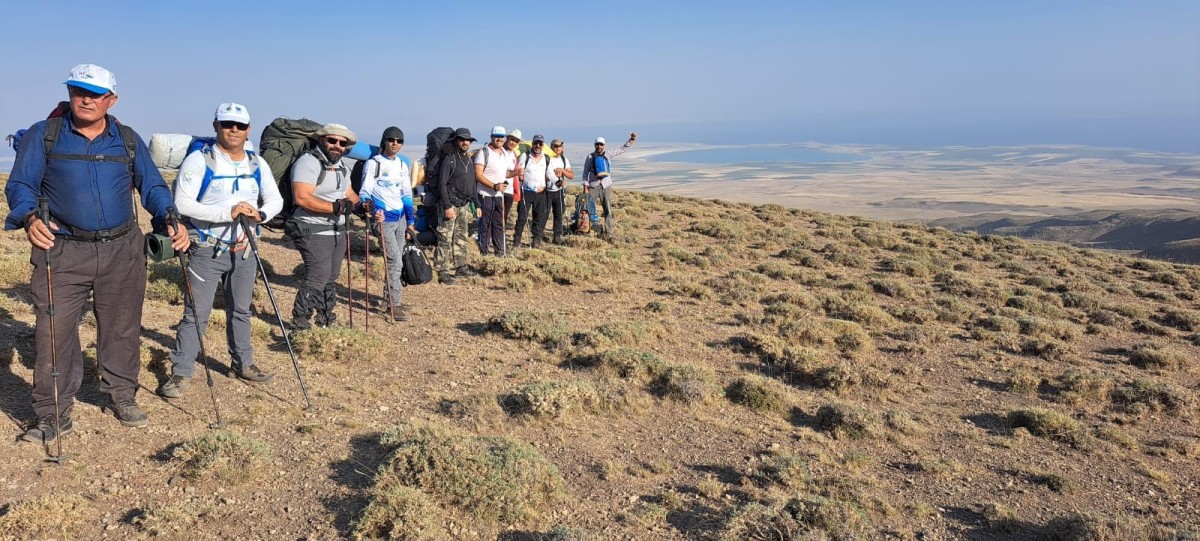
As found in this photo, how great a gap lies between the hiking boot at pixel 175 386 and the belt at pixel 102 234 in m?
1.40

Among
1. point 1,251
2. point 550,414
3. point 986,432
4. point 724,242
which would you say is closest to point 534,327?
point 550,414

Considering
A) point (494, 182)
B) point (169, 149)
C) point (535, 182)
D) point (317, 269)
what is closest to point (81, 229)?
point (169, 149)

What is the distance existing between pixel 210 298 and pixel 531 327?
Result: 11.3 ft

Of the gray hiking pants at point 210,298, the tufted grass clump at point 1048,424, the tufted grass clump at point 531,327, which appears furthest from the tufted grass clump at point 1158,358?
the gray hiking pants at point 210,298

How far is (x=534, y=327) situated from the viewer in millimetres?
7695

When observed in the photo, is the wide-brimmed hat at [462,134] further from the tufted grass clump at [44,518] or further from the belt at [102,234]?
the tufted grass clump at [44,518]

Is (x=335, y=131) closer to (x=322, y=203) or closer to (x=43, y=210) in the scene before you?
(x=322, y=203)

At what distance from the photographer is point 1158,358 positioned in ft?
27.4

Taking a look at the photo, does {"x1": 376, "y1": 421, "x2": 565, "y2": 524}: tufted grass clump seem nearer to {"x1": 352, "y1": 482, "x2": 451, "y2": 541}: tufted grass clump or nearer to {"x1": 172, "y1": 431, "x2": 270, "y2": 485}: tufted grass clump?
{"x1": 352, "y1": 482, "x2": 451, "y2": 541}: tufted grass clump

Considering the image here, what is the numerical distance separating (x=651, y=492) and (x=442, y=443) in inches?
55.7

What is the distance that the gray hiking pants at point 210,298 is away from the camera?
4.81 meters

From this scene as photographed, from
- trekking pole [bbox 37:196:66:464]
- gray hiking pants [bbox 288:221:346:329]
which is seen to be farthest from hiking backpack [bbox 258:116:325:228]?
trekking pole [bbox 37:196:66:464]

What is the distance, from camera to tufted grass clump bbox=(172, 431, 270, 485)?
400cm

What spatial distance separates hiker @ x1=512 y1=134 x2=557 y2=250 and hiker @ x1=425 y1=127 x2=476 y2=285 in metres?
2.14
